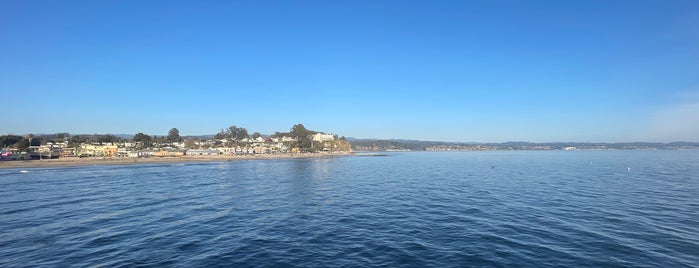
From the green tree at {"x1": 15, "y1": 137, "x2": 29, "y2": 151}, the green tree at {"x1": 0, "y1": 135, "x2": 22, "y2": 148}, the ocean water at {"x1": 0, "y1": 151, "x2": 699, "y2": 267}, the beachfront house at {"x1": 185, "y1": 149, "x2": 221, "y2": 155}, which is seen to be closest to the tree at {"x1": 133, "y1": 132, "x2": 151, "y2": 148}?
the beachfront house at {"x1": 185, "y1": 149, "x2": 221, "y2": 155}

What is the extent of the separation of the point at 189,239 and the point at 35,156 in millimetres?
146325

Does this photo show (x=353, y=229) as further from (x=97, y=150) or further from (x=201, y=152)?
(x=97, y=150)

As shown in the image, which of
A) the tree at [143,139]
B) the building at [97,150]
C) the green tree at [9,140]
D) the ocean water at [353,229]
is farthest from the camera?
the tree at [143,139]

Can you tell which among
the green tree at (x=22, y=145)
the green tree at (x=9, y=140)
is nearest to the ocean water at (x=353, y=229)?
the green tree at (x=22, y=145)

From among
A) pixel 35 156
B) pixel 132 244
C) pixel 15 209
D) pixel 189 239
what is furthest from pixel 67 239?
pixel 35 156

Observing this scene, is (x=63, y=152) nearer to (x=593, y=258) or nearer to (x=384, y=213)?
(x=384, y=213)

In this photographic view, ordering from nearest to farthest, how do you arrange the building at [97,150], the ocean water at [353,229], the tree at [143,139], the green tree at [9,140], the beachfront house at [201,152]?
the ocean water at [353,229], the green tree at [9,140], the building at [97,150], the tree at [143,139], the beachfront house at [201,152]

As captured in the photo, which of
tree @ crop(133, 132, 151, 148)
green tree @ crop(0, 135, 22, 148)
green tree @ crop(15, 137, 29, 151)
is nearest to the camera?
green tree @ crop(15, 137, 29, 151)

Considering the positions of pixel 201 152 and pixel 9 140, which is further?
pixel 201 152

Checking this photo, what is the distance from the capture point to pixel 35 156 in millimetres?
123750

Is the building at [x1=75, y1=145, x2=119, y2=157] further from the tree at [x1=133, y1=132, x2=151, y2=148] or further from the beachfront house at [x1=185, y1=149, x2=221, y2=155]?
the beachfront house at [x1=185, y1=149, x2=221, y2=155]

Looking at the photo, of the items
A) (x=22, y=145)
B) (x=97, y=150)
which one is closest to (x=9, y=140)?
(x=22, y=145)

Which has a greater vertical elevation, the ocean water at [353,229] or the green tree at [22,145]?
the green tree at [22,145]

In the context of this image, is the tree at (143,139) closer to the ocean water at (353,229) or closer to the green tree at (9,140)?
the green tree at (9,140)
